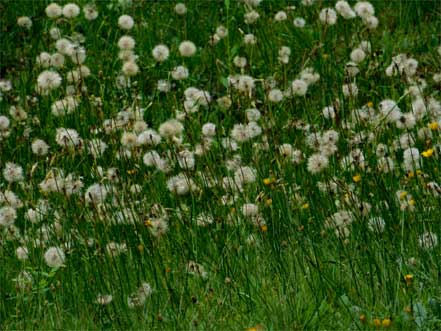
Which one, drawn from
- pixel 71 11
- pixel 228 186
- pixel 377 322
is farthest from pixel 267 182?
→ pixel 71 11

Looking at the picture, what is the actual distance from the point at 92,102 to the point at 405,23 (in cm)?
260

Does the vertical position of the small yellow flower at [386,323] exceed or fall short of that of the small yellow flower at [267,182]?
it falls short

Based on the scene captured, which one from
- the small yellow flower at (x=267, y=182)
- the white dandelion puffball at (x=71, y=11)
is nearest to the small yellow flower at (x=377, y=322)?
the small yellow flower at (x=267, y=182)

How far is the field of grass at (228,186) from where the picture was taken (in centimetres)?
359

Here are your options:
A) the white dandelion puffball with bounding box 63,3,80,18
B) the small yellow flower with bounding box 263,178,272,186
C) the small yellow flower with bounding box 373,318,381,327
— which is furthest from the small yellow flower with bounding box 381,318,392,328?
the white dandelion puffball with bounding box 63,3,80,18

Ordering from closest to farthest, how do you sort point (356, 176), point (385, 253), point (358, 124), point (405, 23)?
point (385, 253) < point (356, 176) < point (358, 124) < point (405, 23)

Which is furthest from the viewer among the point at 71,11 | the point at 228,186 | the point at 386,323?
the point at 71,11

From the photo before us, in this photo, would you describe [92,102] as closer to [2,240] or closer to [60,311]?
[2,240]

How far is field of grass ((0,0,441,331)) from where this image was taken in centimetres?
359

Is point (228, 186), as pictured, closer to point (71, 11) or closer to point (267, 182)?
point (267, 182)

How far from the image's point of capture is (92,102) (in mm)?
5883

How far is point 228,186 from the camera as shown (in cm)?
450

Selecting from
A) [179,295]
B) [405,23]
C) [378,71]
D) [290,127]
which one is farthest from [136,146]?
[405,23]

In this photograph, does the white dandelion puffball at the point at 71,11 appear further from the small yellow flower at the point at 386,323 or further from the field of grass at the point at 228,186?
the small yellow flower at the point at 386,323
